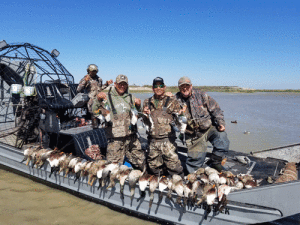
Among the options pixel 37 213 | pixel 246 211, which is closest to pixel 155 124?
pixel 246 211

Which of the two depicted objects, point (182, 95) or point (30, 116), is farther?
point (30, 116)

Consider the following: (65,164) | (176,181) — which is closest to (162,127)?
(176,181)

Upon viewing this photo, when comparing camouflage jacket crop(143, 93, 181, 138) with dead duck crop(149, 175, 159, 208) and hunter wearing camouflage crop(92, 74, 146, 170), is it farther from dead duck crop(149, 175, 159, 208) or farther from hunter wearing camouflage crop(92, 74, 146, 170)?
dead duck crop(149, 175, 159, 208)

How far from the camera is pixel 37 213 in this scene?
14.8ft

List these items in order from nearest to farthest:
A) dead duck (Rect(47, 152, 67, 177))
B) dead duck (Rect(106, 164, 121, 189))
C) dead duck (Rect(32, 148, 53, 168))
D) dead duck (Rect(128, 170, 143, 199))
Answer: dead duck (Rect(128, 170, 143, 199))
dead duck (Rect(106, 164, 121, 189))
dead duck (Rect(47, 152, 67, 177))
dead duck (Rect(32, 148, 53, 168))

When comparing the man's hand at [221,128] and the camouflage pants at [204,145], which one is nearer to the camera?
the man's hand at [221,128]

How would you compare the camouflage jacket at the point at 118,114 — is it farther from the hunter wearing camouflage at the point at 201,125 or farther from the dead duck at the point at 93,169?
the hunter wearing camouflage at the point at 201,125

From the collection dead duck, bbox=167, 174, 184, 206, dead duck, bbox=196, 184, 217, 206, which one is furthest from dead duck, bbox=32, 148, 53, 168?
dead duck, bbox=196, 184, 217, 206

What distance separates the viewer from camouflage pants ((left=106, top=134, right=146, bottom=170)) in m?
4.59

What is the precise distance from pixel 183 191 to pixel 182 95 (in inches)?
73.6

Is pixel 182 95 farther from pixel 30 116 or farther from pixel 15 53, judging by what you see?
pixel 15 53

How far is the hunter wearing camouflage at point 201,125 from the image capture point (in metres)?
4.27

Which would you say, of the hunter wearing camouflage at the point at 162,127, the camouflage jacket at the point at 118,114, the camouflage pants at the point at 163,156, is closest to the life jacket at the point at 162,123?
the hunter wearing camouflage at the point at 162,127

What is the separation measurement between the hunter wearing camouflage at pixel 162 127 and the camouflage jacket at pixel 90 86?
8.98 feet
